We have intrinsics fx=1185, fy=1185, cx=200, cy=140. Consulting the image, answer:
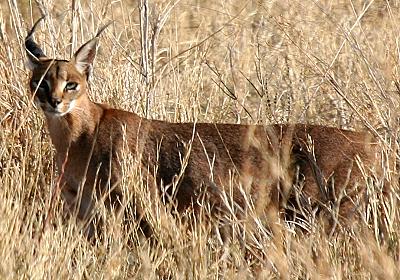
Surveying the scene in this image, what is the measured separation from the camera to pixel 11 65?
8094 millimetres

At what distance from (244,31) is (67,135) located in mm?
3540

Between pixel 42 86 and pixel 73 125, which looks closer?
pixel 42 86

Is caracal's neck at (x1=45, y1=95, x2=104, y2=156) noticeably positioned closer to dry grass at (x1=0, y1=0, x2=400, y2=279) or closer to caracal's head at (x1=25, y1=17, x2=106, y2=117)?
caracal's head at (x1=25, y1=17, x2=106, y2=117)

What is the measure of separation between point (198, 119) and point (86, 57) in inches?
49.5

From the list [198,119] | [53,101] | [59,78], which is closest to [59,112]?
[53,101]

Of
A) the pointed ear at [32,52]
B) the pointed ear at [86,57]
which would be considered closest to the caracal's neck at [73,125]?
the pointed ear at [86,57]

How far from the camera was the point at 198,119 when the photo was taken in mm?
8516

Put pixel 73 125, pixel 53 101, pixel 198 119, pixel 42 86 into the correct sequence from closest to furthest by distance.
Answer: pixel 53 101
pixel 42 86
pixel 73 125
pixel 198 119

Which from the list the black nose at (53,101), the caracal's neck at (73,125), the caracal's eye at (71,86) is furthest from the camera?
the caracal's neck at (73,125)

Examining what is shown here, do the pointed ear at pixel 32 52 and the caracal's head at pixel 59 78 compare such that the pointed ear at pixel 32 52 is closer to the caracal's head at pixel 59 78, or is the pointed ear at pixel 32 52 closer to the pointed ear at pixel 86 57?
the caracal's head at pixel 59 78

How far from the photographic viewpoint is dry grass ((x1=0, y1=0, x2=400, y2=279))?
559 centimetres

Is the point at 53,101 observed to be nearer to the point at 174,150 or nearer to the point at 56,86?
the point at 56,86

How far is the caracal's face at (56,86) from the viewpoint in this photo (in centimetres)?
725

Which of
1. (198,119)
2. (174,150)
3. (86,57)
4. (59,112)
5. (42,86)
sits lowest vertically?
(174,150)
